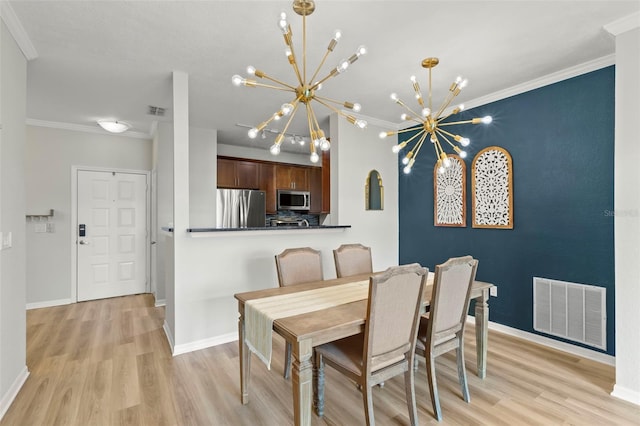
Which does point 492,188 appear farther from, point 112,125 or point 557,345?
point 112,125

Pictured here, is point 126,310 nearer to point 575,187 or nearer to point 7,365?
point 7,365

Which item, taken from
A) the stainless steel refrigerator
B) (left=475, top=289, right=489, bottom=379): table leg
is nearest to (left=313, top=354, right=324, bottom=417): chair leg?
(left=475, top=289, right=489, bottom=379): table leg

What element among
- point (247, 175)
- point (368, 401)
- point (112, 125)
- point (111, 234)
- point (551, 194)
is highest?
point (112, 125)

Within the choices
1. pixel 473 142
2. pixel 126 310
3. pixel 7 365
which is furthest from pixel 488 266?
pixel 126 310

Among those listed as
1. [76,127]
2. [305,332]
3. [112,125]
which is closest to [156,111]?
[112,125]

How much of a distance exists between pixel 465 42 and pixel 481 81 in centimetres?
84

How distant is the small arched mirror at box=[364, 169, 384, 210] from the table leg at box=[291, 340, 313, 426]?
2.86 m

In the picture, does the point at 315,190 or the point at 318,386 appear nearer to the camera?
the point at 318,386

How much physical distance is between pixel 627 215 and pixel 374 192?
2.58 m

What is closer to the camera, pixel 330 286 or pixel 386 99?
pixel 330 286

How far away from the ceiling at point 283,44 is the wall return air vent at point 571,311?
198 cm

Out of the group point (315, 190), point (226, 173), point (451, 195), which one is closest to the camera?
point (451, 195)

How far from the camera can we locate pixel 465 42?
93.7 inches

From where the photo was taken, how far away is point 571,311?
2838 mm
